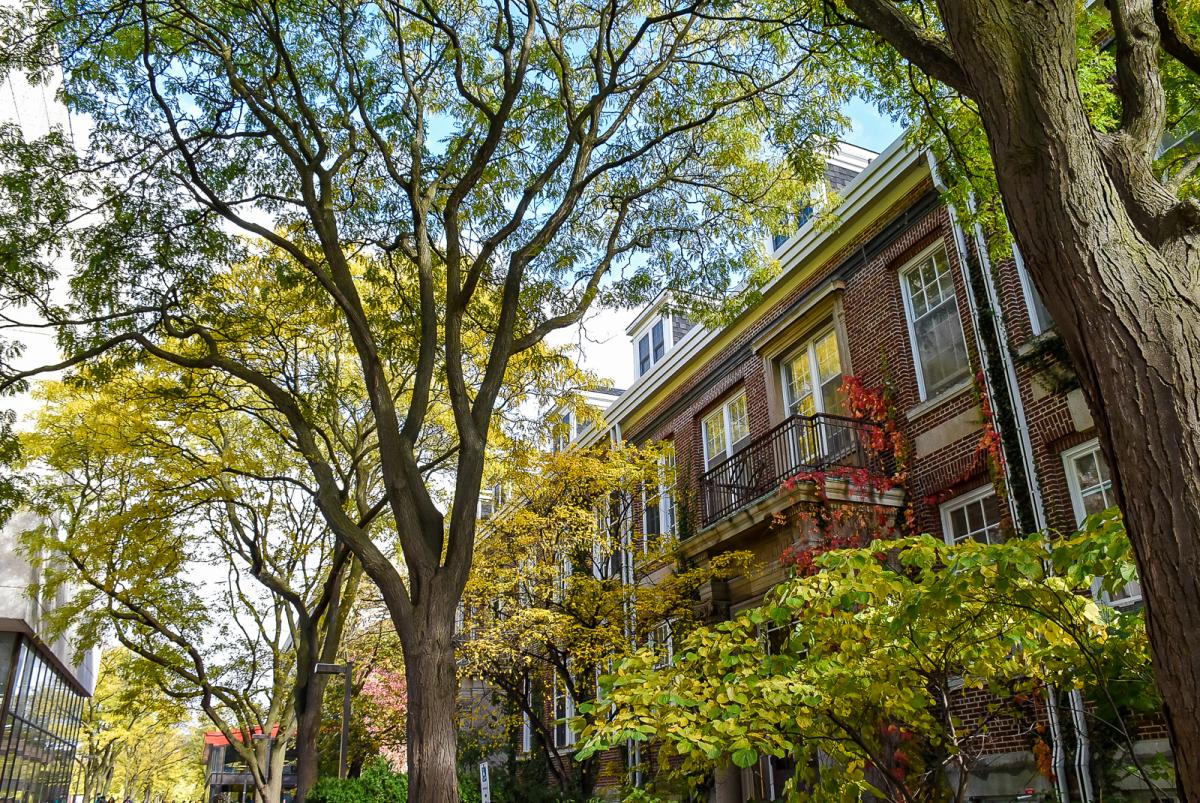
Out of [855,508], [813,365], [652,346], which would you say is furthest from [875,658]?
[652,346]

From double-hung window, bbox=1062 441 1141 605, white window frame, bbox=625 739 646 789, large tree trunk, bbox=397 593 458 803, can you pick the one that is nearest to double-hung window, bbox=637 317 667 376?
white window frame, bbox=625 739 646 789

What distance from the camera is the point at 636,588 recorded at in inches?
623

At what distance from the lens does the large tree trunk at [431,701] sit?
7.50 metres

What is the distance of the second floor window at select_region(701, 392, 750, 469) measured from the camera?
18344 mm

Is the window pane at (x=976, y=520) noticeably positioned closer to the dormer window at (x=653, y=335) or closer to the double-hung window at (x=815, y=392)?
the double-hung window at (x=815, y=392)

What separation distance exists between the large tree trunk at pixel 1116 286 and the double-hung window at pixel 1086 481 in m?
7.09

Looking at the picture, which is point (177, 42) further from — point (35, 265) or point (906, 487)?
point (906, 487)

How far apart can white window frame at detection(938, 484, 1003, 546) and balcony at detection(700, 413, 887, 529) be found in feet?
3.96

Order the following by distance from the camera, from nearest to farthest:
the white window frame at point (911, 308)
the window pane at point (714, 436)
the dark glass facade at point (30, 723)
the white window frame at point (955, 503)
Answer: the white window frame at point (955, 503) → the white window frame at point (911, 308) → the dark glass facade at point (30, 723) → the window pane at point (714, 436)

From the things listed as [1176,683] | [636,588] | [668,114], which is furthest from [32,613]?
[1176,683]

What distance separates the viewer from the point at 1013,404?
36.6 ft

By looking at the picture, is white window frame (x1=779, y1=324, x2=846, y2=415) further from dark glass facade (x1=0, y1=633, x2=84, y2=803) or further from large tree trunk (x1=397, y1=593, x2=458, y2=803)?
dark glass facade (x1=0, y1=633, x2=84, y2=803)

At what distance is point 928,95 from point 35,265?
33.6ft

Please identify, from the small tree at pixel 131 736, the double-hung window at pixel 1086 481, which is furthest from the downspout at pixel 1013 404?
the small tree at pixel 131 736
